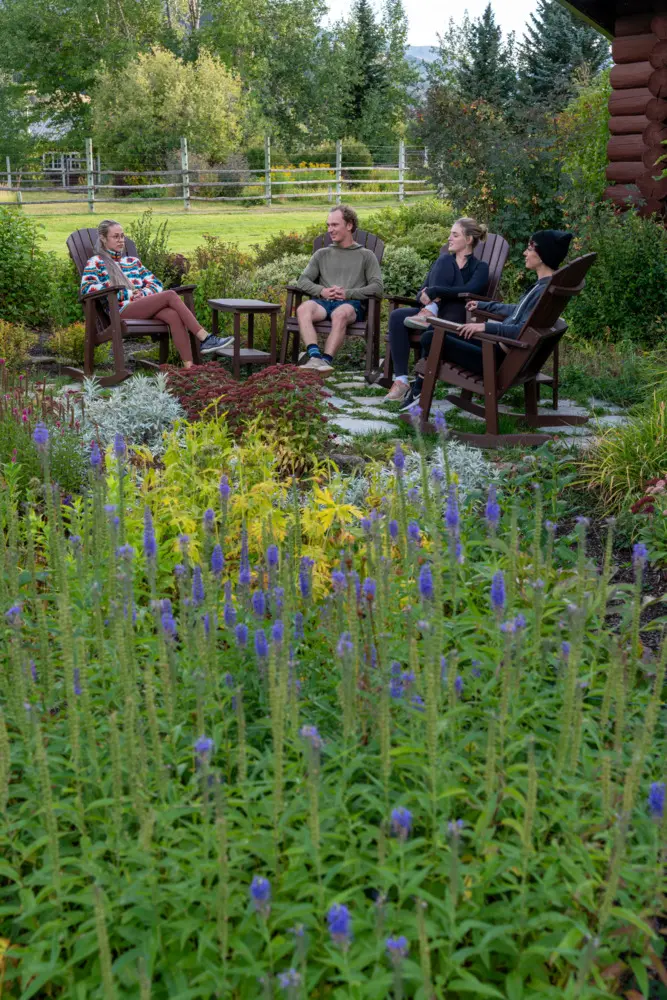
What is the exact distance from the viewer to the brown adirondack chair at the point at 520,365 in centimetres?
561

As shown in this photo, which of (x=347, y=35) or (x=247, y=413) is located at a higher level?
(x=347, y=35)

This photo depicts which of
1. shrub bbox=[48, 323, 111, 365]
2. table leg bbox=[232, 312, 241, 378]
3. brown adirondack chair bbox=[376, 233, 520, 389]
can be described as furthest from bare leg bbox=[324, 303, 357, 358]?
shrub bbox=[48, 323, 111, 365]

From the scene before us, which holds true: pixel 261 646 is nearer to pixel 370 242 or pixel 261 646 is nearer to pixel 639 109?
pixel 370 242

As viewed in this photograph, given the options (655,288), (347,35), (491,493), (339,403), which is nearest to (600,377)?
(655,288)

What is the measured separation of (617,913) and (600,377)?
6.23m

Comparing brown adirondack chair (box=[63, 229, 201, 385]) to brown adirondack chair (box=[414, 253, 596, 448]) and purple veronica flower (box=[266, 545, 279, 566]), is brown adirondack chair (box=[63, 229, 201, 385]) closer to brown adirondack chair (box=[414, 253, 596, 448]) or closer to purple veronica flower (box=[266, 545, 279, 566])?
brown adirondack chair (box=[414, 253, 596, 448])

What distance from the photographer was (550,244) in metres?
6.04

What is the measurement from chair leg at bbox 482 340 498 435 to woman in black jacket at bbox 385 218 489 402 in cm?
122

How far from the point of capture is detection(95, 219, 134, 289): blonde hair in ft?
25.3

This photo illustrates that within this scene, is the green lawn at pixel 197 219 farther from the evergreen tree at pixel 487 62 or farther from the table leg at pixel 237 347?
the table leg at pixel 237 347

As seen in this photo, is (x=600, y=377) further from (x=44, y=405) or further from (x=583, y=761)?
(x=583, y=761)

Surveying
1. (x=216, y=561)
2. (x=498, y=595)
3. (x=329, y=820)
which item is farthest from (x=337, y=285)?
(x=329, y=820)

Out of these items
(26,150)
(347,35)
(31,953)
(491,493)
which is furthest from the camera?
(347,35)

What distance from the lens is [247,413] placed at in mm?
5109
